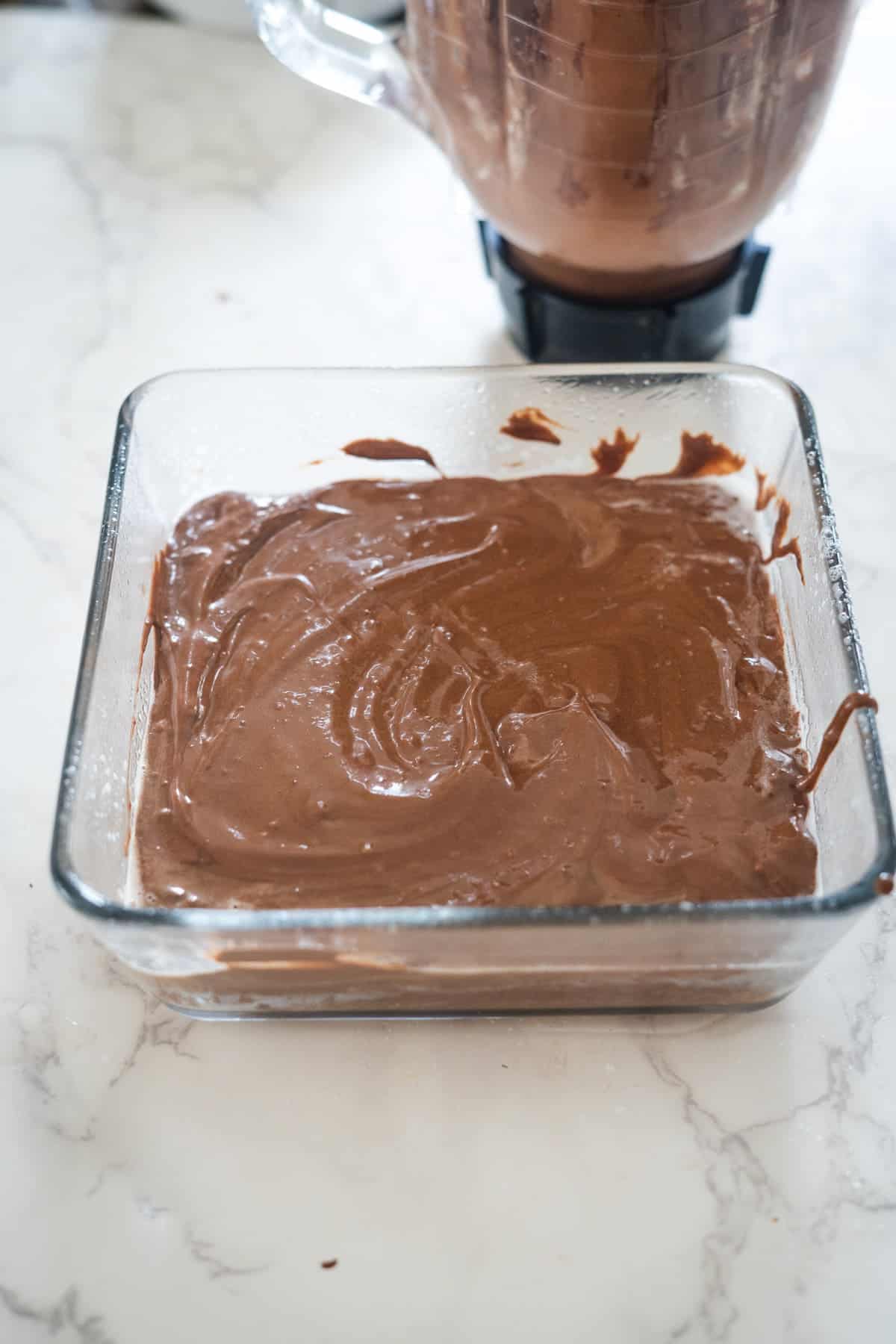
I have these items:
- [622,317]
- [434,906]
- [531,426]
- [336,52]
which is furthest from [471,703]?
[336,52]

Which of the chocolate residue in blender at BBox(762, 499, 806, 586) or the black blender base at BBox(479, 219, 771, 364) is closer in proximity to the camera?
the chocolate residue in blender at BBox(762, 499, 806, 586)

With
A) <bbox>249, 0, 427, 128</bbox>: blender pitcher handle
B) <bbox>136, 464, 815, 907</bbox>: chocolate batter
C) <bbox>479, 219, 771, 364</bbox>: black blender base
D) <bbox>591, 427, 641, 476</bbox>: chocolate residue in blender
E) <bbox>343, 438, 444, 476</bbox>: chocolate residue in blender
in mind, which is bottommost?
<bbox>136, 464, 815, 907</bbox>: chocolate batter

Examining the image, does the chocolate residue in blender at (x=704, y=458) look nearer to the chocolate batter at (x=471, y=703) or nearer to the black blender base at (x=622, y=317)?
the chocolate batter at (x=471, y=703)

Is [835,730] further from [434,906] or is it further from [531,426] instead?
[531,426]

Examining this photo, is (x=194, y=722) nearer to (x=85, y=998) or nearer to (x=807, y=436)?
(x=85, y=998)

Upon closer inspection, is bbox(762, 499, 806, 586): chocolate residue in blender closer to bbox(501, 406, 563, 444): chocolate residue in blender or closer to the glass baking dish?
the glass baking dish

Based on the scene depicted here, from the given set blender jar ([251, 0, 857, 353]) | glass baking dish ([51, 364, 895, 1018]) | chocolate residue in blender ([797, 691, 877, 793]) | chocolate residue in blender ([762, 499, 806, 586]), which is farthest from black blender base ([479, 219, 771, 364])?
chocolate residue in blender ([797, 691, 877, 793])

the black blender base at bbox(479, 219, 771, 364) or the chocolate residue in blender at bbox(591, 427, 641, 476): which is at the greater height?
the black blender base at bbox(479, 219, 771, 364)

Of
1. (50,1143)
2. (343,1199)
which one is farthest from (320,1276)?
(50,1143)
